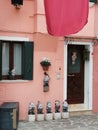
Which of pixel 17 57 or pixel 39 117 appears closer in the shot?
pixel 39 117

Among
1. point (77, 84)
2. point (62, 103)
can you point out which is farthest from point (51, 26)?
point (77, 84)

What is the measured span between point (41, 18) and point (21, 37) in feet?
3.09

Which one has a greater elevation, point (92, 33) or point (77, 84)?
point (92, 33)

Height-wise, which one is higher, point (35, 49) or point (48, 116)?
point (35, 49)

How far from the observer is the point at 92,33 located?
1166 centimetres

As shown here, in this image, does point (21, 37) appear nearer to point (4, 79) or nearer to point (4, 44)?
point (4, 44)

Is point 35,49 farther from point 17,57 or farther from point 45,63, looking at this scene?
point 17,57

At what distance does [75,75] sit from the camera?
12070 mm

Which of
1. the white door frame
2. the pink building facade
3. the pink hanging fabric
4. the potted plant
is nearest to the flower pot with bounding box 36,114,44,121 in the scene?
the pink building facade

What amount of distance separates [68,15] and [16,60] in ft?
15.1

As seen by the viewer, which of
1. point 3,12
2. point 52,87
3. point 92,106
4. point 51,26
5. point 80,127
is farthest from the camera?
point 92,106

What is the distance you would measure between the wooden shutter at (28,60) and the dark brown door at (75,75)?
1831 millimetres

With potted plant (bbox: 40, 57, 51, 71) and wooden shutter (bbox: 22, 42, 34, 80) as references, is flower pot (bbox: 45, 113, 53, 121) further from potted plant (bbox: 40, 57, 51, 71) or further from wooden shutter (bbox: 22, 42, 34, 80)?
potted plant (bbox: 40, 57, 51, 71)

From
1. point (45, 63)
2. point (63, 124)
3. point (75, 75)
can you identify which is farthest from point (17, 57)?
point (63, 124)
